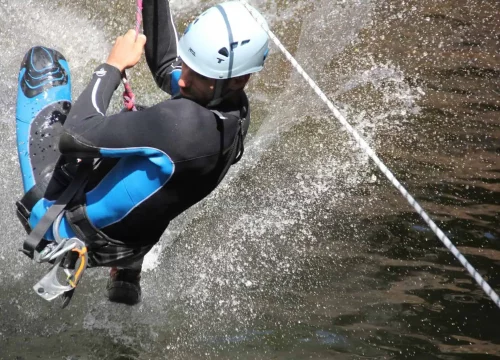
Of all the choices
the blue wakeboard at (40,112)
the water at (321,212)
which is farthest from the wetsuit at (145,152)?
the water at (321,212)

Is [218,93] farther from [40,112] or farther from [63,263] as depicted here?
[63,263]

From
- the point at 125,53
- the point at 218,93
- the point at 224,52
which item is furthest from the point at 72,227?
the point at 224,52

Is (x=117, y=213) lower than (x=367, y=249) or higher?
higher

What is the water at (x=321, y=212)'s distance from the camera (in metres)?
4.72

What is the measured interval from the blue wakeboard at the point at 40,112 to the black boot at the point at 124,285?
98cm

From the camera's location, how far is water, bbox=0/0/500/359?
4.72m

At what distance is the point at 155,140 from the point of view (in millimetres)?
3057

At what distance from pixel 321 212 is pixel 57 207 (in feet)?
8.57

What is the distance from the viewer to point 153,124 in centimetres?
305

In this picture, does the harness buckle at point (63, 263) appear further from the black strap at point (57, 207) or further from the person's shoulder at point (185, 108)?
the person's shoulder at point (185, 108)

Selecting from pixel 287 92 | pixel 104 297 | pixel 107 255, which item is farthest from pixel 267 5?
pixel 107 255

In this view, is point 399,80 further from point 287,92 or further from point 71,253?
point 71,253

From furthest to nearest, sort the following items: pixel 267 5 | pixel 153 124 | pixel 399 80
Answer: pixel 267 5 → pixel 399 80 → pixel 153 124

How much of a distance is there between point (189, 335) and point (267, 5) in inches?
156
